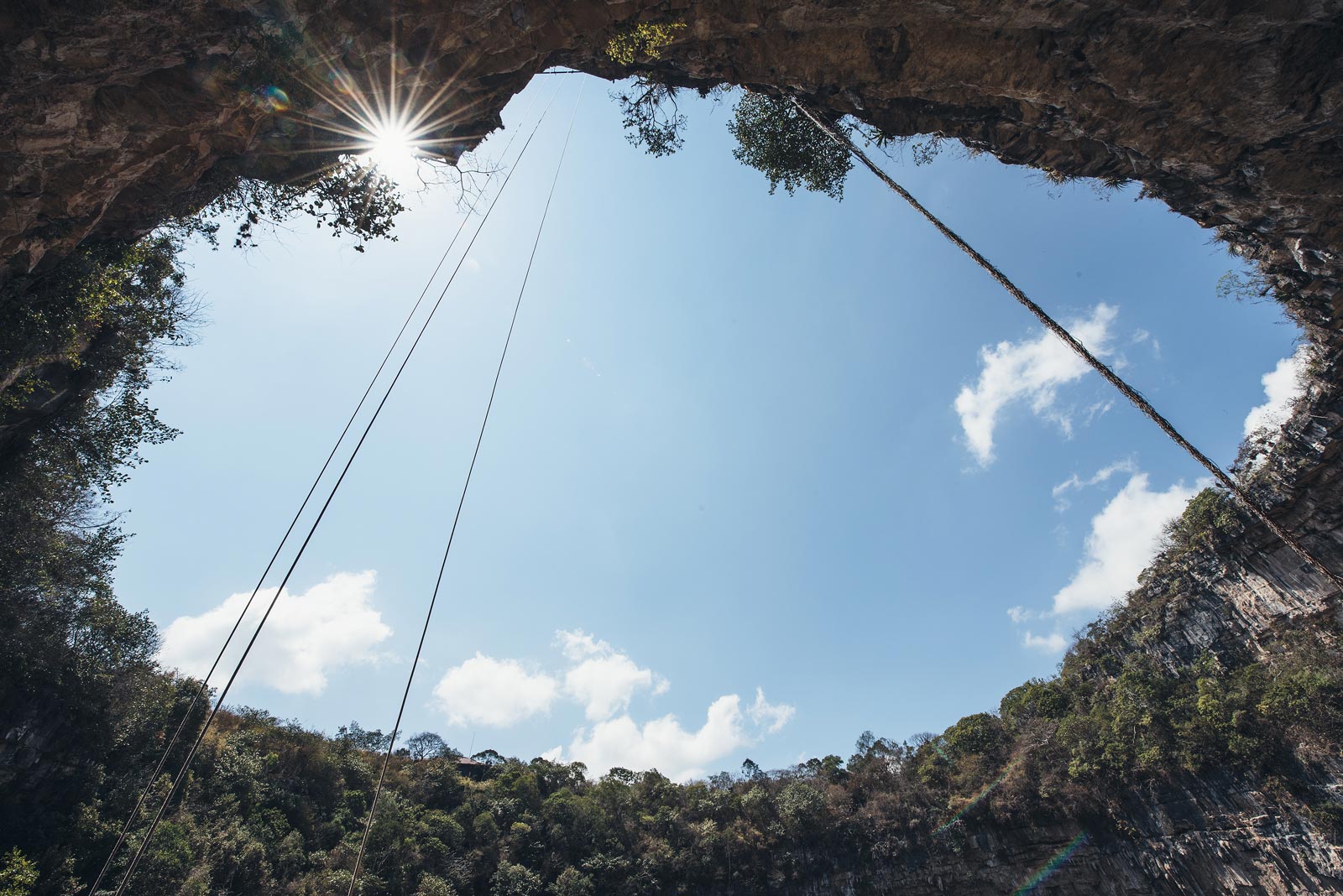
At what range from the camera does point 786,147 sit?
14.6m

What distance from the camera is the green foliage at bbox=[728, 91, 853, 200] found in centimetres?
1423

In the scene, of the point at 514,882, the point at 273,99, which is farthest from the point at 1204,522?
the point at 514,882

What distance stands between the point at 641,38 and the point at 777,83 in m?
3.07

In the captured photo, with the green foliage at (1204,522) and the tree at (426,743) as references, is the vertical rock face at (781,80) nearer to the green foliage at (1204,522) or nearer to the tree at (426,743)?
the green foliage at (1204,522)

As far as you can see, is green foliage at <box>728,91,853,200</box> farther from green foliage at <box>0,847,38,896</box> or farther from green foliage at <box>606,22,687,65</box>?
green foliage at <box>0,847,38,896</box>

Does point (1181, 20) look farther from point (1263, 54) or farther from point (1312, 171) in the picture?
point (1312, 171)

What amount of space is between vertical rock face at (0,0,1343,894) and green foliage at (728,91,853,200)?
3104 mm

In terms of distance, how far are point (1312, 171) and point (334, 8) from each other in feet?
55.2

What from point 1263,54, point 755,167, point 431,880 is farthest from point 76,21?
point 431,880

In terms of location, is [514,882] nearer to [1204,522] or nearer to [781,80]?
[781,80]

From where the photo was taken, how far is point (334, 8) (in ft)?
23.7

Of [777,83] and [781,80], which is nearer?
[781,80]

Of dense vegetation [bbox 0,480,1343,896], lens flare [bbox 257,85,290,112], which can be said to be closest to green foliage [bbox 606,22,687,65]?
lens flare [bbox 257,85,290,112]

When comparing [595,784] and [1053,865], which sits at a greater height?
[595,784]
